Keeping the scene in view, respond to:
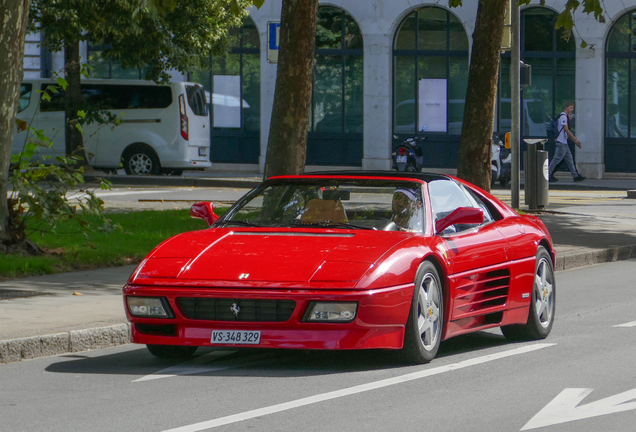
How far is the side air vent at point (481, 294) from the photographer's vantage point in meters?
7.28

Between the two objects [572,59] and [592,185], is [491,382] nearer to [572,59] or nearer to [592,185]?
[592,185]

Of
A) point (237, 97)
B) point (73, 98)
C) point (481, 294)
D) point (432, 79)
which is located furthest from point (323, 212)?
point (237, 97)

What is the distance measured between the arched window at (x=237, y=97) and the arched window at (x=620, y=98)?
32.3 feet

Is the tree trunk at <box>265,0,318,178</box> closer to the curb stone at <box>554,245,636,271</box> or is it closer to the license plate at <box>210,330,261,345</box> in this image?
the curb stone at <box>554,245,636,271</box>

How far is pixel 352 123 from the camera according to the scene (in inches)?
1272

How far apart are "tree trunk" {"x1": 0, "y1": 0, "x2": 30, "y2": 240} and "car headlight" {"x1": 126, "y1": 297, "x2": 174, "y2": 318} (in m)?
5.06

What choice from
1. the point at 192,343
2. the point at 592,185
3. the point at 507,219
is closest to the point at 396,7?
the point at 592,185

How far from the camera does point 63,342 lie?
7.62 metres

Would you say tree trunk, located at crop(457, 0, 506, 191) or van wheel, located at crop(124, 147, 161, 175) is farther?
van wheel, located at crop(124, 147, 161, 175)

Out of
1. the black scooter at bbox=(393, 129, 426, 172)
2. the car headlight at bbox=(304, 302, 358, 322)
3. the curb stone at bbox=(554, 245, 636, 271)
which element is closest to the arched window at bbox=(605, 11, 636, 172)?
the black scooter at bbox=(393, 129, 426, 172)

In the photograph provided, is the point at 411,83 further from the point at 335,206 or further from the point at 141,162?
the point at 335,206

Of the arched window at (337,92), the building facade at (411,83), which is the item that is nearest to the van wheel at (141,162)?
the building facade at (411,83)

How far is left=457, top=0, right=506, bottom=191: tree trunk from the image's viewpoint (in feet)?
54.9

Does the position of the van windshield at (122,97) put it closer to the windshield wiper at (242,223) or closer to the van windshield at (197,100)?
the van windshield at (197,100)
